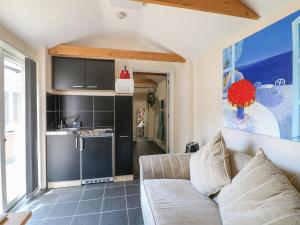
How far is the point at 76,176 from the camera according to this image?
2.91 meters

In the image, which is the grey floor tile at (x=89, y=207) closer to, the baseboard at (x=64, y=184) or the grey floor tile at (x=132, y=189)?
the grey floor tile at (x=132, y=189)

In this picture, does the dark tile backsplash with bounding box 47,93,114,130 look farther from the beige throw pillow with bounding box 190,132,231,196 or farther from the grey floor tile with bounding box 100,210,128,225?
the beige throw pillow with bounding box 190,132,231,196

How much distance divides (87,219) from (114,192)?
2.28ft

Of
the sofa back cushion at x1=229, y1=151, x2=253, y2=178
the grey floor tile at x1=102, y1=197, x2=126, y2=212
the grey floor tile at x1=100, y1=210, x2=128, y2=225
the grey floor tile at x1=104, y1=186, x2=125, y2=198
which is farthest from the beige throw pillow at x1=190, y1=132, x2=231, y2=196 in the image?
the grey floor tile at x1=104, y1=186, x2=125, y2=198

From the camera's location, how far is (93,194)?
103 inches

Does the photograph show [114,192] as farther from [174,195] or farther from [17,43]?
[17,43]

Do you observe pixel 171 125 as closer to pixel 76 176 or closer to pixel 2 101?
pixel 76 176

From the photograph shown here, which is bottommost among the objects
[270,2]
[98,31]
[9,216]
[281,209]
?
[9,216]

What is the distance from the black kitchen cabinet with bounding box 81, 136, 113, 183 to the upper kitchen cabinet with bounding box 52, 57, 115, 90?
1.01 metres

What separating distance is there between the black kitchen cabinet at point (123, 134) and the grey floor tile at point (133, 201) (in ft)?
2.19

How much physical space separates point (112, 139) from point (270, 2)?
2.75 m

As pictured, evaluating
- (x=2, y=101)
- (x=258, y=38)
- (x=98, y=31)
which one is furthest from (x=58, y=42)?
(x=258, y=38)

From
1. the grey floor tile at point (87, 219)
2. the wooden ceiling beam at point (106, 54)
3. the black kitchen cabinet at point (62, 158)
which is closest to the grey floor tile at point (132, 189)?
the grey floor tile at point (87, 219)

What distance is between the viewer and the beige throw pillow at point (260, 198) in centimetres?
94
